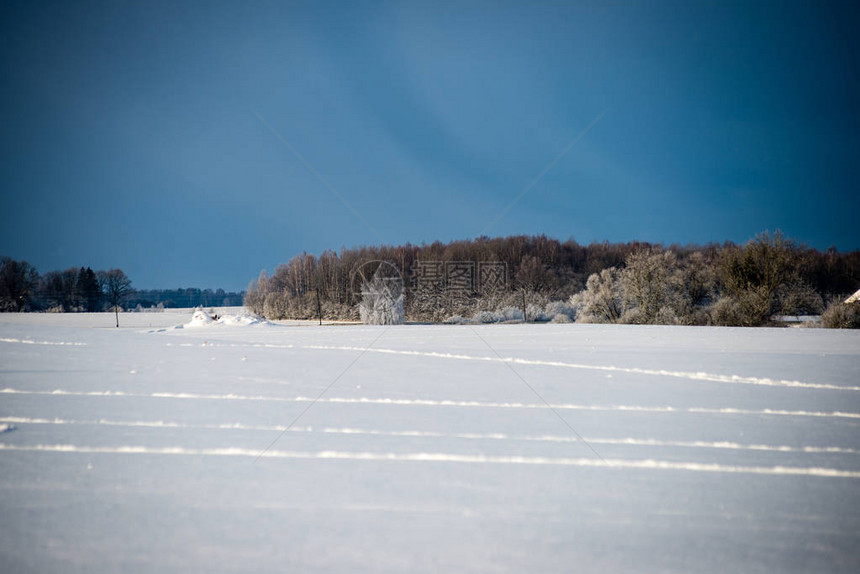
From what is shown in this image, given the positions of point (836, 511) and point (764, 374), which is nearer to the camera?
point (836, 511)

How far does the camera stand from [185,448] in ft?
9.61

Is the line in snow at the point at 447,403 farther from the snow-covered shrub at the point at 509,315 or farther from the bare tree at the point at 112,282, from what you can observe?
the bare tree at the point at 112,282

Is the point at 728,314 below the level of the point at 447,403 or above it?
above

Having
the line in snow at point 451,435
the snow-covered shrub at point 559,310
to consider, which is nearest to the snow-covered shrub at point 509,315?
the snow-covered shrub at point 559,310

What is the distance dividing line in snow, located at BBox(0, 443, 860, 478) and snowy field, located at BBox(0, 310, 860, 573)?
0.02m

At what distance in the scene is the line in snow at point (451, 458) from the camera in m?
2.67

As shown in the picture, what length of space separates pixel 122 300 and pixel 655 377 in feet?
175

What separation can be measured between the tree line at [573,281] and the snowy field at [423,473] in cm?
1497

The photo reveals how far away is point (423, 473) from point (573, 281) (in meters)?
43.1

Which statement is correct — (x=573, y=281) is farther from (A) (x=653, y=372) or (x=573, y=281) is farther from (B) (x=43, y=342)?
(B) (x=43, y=342)

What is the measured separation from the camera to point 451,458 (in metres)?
2.79

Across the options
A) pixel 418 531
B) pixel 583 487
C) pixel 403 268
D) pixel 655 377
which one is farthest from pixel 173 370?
pixel 403 268

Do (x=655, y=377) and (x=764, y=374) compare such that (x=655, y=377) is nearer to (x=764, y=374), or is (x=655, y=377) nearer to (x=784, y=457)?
(x=764, y=374)

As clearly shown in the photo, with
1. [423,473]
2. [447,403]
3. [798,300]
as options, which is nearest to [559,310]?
[798,300]
